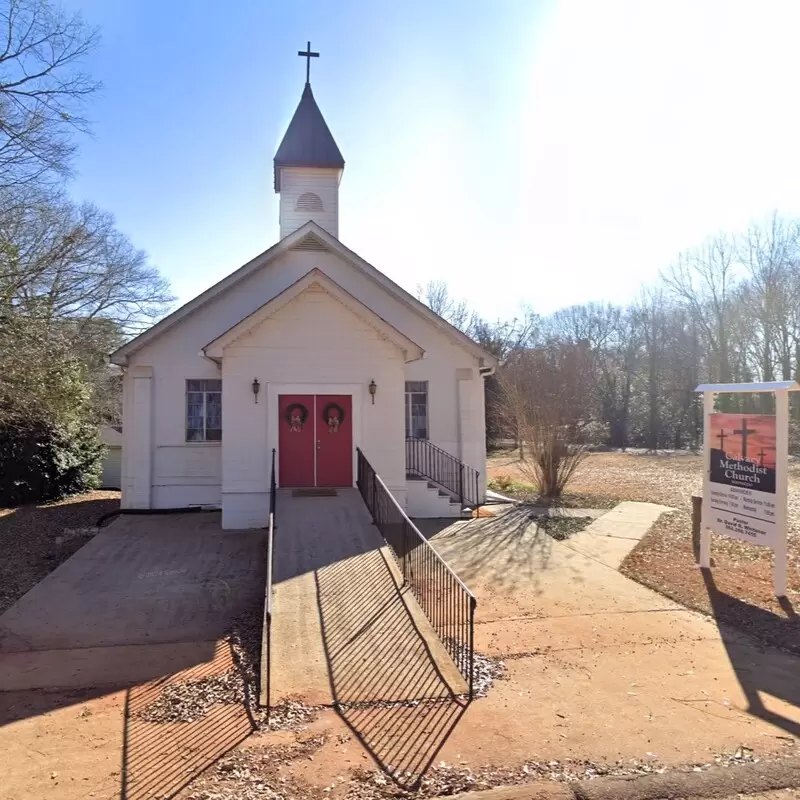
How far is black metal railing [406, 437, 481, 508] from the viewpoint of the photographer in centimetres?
1579

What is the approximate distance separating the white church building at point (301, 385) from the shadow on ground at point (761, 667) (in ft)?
23.5

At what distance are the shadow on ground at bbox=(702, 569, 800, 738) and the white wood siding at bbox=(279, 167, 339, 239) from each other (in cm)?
1508

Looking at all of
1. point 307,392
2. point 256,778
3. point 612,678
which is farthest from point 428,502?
point 256,778

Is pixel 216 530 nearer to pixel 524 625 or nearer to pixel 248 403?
pixel 248 403

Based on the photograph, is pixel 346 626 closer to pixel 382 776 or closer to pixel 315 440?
pixel 382 776

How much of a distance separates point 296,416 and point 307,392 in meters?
0.57

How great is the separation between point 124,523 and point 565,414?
499 inches

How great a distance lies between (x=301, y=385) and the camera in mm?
13086

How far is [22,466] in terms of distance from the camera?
17156 millimetres

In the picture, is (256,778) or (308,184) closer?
(256,778)

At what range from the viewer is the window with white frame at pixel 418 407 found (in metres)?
16.1

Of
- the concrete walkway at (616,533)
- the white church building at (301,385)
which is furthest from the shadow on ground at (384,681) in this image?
the white church building at (301,385)

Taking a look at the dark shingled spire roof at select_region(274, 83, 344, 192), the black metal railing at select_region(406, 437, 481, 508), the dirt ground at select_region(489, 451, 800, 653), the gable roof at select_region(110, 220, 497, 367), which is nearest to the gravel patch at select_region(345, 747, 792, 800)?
the dirt ground at select_region(489, 451, 800, 653)

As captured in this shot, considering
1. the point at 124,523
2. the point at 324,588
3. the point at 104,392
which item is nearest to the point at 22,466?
the point at 124,523
